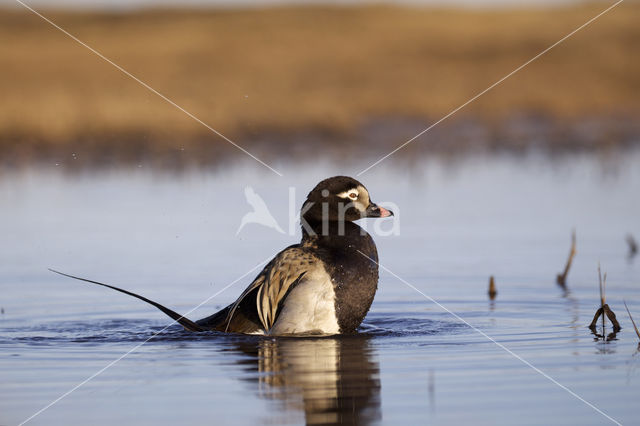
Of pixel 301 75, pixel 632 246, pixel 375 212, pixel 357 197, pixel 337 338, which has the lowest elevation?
pixel 337 338

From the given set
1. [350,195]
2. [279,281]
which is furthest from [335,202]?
[279,281]

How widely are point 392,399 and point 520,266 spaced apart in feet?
17.5

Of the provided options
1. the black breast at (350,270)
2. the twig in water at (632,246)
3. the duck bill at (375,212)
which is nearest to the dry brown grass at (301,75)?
the twig in water at (632,246)

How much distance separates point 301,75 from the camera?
1085 inches

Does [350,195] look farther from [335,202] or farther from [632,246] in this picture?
[632,246]

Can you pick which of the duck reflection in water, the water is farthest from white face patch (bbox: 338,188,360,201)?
the duck reflection in water

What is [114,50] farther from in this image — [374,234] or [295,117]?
[374,234]

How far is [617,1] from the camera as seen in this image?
44.6 meters

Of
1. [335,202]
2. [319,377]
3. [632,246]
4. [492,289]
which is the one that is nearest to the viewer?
[319,377]

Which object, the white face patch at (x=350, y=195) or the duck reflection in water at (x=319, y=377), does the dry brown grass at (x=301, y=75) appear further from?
the duck reflection in water at (x=319, y=377)

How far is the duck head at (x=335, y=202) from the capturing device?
8977 millimetres

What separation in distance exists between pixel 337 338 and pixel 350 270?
509mm

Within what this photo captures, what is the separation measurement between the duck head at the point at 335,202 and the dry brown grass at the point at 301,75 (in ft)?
40.9

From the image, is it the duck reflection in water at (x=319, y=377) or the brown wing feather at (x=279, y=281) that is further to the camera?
the brown wing feather at (x=279, y=281)
